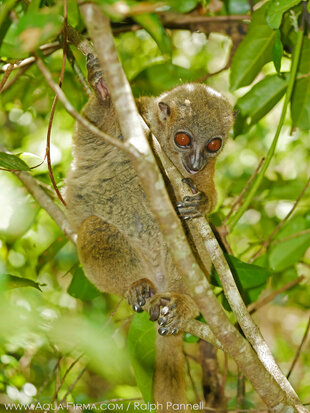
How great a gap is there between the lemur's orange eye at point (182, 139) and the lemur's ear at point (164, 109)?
0.20 m

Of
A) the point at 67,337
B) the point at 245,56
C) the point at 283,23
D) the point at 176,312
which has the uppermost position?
the point at 283,23

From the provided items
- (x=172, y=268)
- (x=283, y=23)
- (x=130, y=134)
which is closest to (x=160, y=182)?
(x=130, y=134)

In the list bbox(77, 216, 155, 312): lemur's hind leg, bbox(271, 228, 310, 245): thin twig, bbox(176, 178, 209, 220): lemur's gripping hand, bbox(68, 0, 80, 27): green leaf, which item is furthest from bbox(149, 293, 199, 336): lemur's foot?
bbox(68, 0, 80, 27): green leaf

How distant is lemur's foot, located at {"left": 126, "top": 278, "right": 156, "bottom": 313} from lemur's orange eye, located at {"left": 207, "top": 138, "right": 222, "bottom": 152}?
1.22 metres

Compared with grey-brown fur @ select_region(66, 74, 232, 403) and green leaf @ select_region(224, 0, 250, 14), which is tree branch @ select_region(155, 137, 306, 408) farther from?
green leaf @ select_region(224, 0, 250, 14)

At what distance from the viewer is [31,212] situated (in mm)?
3867

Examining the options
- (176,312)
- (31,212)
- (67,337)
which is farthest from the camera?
(31,212)

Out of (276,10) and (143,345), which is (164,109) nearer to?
(276,10)

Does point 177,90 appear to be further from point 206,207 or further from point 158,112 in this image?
point 206,207

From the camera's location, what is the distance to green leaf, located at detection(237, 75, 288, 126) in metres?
3.94

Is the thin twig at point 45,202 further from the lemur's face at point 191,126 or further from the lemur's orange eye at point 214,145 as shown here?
the lemur's orange eye at point 214,145

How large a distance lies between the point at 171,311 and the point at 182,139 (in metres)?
1.41

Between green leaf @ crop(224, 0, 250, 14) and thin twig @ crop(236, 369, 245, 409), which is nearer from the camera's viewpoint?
thin twig @ crop(236, 369, 245, 409)

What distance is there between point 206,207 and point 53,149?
1.53 m
